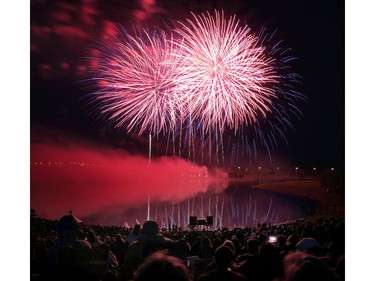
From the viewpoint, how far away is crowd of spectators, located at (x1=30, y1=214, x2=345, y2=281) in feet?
14.4

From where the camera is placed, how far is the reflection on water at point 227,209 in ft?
16.6

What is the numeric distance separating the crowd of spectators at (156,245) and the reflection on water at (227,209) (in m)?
0.09

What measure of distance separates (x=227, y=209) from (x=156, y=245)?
94cm

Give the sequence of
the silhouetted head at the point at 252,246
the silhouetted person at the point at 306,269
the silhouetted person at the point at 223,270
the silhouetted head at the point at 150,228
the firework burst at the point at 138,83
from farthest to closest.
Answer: the firework burst at the point at 138,83, the silhouetted head at the point at 150,228, the silhouetted head at the point at 252,246, the silhouetted person at the point at 223,270, the silhouetted person at the point at 306,269

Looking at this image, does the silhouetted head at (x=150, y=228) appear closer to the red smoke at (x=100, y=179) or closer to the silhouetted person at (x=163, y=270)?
the red smoke at (x=100, y=179)

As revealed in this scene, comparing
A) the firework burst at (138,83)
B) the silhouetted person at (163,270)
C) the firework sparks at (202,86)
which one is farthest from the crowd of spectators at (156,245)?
Result: the silhouetted person at (163,270)

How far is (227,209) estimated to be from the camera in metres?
5.21

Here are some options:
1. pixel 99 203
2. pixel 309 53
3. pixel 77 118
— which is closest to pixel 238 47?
pixel 309 53

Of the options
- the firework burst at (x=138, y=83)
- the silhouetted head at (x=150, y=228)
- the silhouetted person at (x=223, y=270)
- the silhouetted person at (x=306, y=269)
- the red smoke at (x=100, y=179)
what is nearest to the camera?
the silhouetted person at (x=306, y=269)

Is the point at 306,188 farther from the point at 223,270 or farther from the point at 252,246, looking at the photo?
the point at 223,270

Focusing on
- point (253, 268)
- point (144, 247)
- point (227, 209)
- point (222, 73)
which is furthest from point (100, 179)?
point (253, 268)

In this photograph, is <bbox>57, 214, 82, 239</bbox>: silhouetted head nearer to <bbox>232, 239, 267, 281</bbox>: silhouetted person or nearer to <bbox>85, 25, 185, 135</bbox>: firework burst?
<bbox>85, 25, 185, 135</bbox>: firework burst

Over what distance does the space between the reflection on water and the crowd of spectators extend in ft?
0.30
